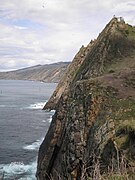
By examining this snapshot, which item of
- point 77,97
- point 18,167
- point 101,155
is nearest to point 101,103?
point 77,97

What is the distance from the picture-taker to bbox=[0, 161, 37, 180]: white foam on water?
1543 inches

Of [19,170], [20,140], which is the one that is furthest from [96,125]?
[20,140]

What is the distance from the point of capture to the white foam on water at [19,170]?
39.2 meters

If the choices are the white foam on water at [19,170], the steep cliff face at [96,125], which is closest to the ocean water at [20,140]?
the white foam on water at [19,170]

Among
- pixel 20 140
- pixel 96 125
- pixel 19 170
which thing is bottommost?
pixel 19 170

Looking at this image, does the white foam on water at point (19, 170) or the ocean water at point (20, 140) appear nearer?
the white foam on water at point (19, 170)

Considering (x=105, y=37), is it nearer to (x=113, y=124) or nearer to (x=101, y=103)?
(x=101, y=103)

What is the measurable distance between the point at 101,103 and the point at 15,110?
69781 millimetres

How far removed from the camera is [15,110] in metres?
95.1

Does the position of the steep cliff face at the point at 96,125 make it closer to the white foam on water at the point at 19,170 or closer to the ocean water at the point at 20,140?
the white foam on water at the point at 19,170

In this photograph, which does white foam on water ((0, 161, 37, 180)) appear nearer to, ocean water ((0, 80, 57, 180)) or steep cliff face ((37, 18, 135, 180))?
ocean water ((0, 80, 57, 180))

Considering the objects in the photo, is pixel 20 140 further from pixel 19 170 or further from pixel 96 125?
pixel 96 125

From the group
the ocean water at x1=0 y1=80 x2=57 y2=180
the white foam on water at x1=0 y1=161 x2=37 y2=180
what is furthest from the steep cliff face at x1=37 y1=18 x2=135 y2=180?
the ocean water at x1=0 y1=80 x2=57 y2=180

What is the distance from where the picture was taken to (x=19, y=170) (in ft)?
134
